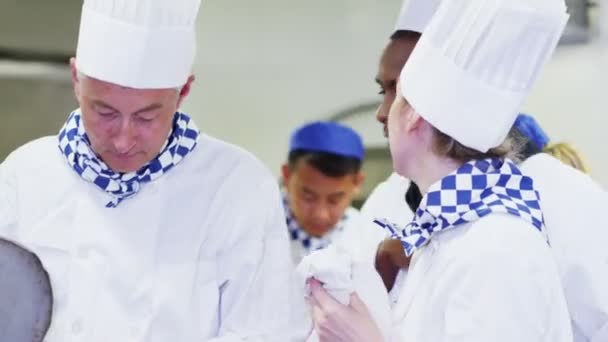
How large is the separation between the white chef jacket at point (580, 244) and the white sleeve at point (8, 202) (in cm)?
82

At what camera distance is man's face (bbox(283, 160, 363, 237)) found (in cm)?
280

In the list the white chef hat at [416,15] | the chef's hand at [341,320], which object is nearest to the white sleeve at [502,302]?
the chef's hand at [341,320]

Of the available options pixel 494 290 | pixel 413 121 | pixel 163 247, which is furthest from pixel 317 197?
pixel 494 290

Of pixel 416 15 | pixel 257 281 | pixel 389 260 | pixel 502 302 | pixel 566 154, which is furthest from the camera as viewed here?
pixel 566 154

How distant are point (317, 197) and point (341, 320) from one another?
1.50m

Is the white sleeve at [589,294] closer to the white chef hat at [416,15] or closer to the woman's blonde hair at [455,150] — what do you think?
the woman's blonde hair at [455,150]

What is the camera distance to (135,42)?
1424 mm

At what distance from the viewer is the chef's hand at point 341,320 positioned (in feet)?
4.26

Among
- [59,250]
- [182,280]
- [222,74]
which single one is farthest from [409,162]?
[222,74]

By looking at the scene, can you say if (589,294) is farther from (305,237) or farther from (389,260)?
(305,237)

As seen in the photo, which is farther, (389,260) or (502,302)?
(389,260)

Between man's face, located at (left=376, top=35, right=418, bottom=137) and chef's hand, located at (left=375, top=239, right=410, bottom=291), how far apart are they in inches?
8.1

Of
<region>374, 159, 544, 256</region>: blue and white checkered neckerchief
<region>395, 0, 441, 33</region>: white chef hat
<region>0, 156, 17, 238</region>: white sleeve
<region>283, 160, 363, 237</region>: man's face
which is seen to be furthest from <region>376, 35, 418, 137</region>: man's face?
<region>283, 160, 363, 237</region>: man's face

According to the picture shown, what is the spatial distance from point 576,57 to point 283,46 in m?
1.10
